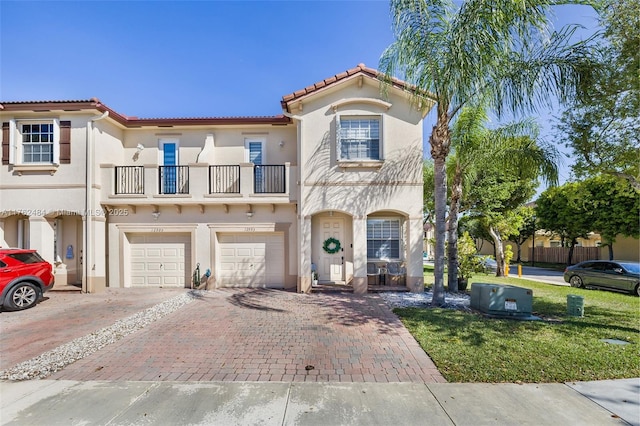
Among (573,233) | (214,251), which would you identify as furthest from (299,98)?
(573,233)

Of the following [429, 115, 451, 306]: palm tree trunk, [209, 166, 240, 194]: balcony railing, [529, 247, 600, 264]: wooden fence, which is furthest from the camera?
[529, 247, 600, 264]: wooden fence

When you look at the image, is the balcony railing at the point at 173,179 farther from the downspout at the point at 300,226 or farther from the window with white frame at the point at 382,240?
the window with white frame at the point at 382,240

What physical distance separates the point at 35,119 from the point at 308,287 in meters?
11.8

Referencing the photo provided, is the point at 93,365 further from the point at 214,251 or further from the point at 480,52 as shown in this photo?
the point at 480,52

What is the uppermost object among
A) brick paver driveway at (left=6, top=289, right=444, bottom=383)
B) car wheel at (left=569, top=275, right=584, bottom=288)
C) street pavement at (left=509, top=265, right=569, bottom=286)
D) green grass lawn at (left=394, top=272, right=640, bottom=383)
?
green grass lawn at (left=394, top=272, right=640, bottom=383)

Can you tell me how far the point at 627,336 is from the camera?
6.30 metres

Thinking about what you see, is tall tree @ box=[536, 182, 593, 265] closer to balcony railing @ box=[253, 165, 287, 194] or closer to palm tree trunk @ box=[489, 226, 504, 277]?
palm tree trunk @ box=[489, 226, 504, 277]

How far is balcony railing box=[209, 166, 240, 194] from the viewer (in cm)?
1148

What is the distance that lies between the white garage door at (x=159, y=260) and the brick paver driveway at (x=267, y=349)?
139 inches

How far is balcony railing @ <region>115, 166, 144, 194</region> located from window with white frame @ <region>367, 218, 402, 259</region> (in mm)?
9131

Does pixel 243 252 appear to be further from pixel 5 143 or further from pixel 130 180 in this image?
pixel 5 143

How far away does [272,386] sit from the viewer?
4.31 m

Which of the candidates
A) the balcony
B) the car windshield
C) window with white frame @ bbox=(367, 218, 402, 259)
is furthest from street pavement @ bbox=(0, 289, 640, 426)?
the car windshield

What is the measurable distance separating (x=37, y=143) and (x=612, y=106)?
17.9m
